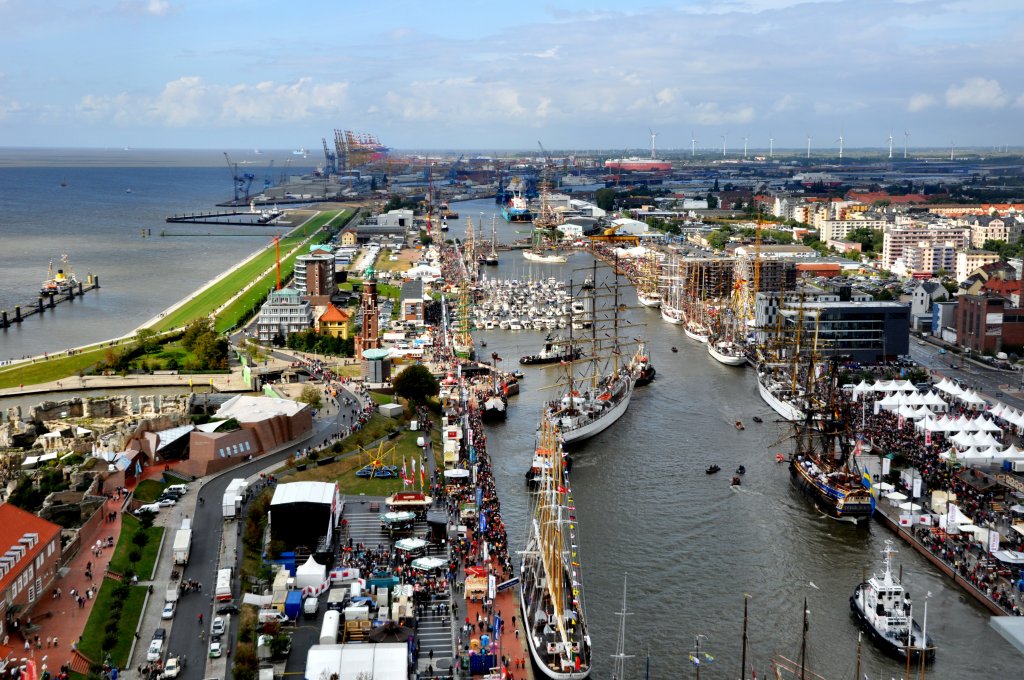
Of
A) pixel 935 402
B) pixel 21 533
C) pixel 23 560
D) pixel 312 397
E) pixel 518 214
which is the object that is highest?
A: pixel 518 214

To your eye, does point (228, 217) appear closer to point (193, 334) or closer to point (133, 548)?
point (193, 334)

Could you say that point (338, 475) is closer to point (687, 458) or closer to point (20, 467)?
point (20, 467)

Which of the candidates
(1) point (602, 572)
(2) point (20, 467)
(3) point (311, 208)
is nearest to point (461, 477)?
(1) point (602, 572)

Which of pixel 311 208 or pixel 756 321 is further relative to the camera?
pixel 311 208

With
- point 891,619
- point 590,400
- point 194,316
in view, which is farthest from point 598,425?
point 194,316

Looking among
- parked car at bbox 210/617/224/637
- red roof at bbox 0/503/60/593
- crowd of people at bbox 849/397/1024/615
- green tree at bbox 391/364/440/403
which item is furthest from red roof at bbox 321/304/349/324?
parked car at bbox 210/617/224/637

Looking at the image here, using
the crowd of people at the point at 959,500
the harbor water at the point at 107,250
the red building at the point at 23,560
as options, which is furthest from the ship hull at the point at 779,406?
the harbor water at the point at 107,250
